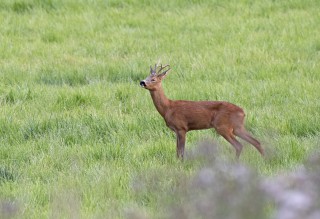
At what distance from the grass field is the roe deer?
0.13 meters

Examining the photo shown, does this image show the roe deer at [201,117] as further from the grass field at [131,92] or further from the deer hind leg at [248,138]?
the grass field at [131,92]

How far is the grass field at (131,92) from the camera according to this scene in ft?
17.4

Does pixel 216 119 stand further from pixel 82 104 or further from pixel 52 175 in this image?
pixel 82 104

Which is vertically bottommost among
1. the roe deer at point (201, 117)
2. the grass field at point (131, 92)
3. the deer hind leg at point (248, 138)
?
the grass field at point (131, 92)

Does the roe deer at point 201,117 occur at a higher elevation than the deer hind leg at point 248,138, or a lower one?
higher

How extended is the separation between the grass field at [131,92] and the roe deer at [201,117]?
0.13 meters

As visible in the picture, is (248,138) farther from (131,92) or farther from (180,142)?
(131,92)

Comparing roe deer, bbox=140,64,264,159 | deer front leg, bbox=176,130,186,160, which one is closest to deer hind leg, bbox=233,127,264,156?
roe deer, bbox=140,64,264,159

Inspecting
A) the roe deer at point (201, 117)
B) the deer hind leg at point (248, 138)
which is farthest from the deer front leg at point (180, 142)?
the deer hind leg at point (248, 138)

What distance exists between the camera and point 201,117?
6.35 meters

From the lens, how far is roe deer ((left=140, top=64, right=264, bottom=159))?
6.30 meters

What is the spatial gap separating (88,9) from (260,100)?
559 cm

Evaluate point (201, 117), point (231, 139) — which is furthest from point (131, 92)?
point (231, 139)

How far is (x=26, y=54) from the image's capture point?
35.6 ft
